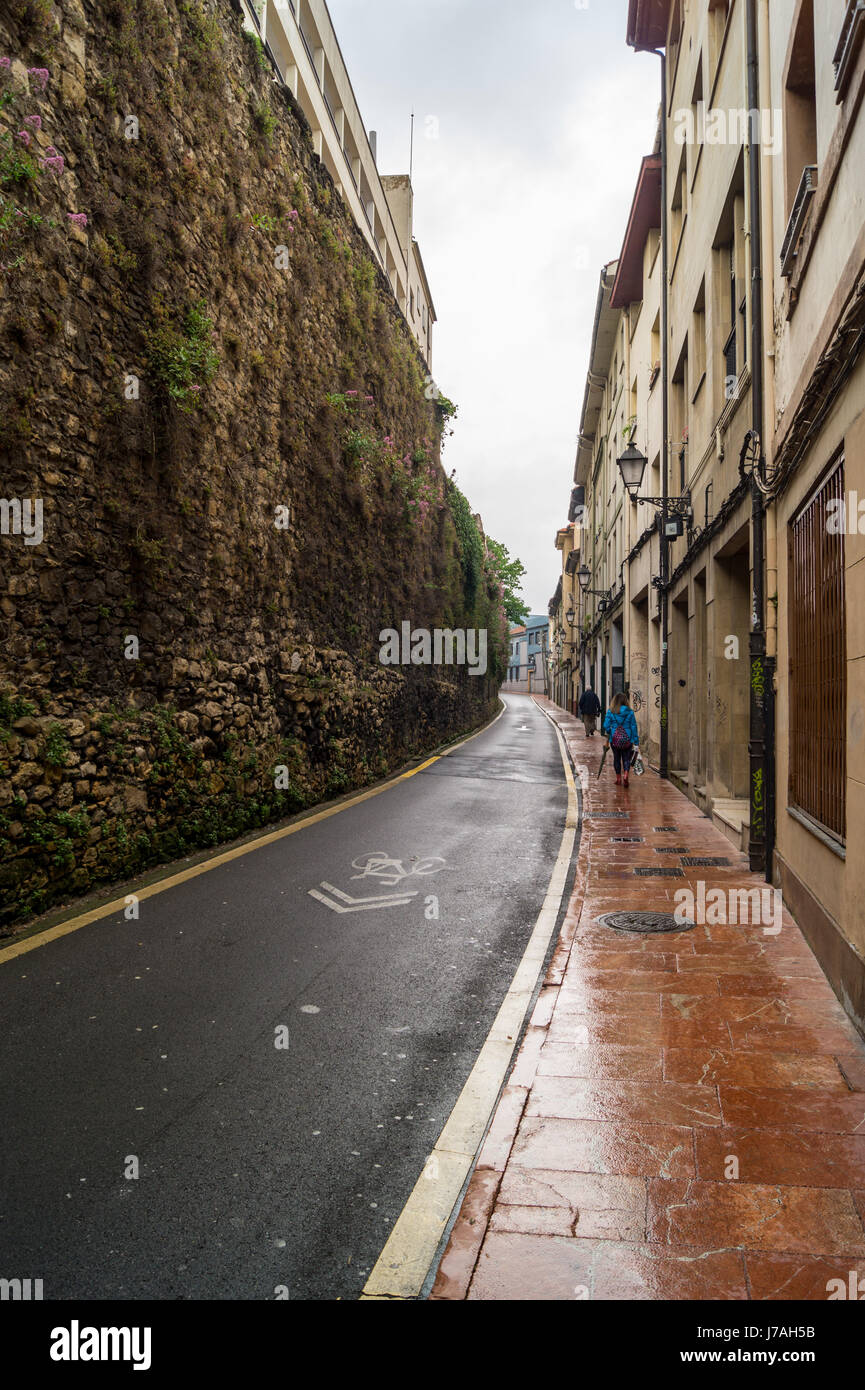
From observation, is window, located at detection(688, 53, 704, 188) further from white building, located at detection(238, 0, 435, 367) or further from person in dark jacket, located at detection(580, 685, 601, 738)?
person in dark jacket, located at detection(580, 685, 601, 738)

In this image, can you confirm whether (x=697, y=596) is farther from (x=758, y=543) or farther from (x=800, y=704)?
(x=800, y=704)

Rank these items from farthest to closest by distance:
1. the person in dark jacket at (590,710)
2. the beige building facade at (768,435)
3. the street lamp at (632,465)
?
the person in dark jacket at (590,710)
the street lamp at (632,465)
the beige building facade at (768,435)

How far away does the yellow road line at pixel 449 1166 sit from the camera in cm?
259

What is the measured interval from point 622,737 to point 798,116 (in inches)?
385

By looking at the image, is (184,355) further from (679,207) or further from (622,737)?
(679,207)

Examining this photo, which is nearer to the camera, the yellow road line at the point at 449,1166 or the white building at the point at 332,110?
the yellow road line at the point at 449,1166

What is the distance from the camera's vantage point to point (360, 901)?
23.2 ft

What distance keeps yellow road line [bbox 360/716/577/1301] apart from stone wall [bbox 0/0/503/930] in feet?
12.2

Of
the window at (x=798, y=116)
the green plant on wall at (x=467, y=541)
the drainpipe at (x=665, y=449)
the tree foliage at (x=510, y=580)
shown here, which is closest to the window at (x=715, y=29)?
the drainpipe at (x=665, y=449)

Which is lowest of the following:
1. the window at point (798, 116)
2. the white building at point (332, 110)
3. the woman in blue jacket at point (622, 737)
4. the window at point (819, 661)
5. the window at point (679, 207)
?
the woman in blue jacket at point (622, 737)

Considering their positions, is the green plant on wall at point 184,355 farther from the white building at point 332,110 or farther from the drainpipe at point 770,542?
the white building at point 332,110

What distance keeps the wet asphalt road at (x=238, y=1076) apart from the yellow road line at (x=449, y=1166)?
5cm
